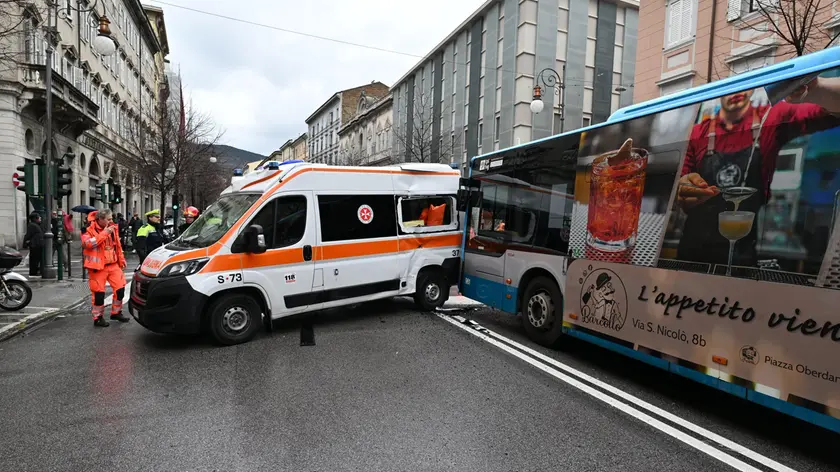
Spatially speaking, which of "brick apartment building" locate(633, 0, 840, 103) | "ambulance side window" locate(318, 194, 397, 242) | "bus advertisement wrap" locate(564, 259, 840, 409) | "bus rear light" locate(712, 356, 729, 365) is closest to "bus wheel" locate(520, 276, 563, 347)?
"bus advertisement wrap" locate(564, 259, 840, 409)

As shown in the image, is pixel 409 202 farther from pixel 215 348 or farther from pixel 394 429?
pixel 394 429

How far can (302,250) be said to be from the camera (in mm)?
6656

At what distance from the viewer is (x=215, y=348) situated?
6.00 meters

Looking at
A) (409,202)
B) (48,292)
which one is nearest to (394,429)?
(409,202)

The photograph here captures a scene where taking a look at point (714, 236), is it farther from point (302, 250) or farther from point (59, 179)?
point (59, 179)

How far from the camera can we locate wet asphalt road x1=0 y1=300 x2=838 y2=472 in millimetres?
3332

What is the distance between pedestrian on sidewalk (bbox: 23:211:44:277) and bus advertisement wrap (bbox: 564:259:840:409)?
13725mm

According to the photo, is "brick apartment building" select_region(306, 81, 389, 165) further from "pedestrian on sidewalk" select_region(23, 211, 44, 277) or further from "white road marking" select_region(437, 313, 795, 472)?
"white road marking" select_region(437, 313, 795, 472)

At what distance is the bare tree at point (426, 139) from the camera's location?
3312 centimetres

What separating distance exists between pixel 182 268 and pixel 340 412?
10.1ft

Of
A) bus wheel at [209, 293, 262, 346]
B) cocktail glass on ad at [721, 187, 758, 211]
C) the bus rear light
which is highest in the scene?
cocktail glass on ad at [721, 187, 758, 211]

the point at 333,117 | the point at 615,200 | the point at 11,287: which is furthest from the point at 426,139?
the point at 333,117

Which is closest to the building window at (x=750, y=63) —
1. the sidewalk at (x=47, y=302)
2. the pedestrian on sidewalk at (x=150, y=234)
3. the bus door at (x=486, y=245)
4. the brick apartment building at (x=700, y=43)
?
the brick apartment building at (x=700, y=43)

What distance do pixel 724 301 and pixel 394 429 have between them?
2.88 meters
